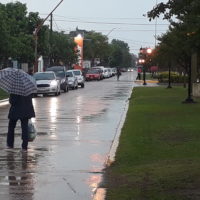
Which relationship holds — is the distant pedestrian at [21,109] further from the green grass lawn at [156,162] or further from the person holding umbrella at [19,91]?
the green grass lawn at [156,162]

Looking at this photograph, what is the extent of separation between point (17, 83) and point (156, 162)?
3414 millimetres

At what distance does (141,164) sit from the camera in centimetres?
1069

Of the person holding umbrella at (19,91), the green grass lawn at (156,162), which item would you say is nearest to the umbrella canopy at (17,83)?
the person holding umbrella at (19,91)

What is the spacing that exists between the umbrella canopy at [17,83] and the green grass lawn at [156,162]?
2260 mm

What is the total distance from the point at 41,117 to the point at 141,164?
10.9 m

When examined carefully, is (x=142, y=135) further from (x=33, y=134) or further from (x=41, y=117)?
(x=41, y=117)

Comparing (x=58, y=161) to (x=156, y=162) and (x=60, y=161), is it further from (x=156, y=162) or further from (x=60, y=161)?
(x=156, y=162)

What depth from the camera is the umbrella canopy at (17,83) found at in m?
12.3

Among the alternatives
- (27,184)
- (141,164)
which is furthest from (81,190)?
(141,164)

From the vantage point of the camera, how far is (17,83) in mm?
12297

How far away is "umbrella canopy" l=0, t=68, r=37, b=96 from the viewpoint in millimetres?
12289

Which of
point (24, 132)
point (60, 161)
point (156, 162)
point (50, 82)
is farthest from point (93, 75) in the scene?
point (156, 162)

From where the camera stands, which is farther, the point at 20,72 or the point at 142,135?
the point at 142,135

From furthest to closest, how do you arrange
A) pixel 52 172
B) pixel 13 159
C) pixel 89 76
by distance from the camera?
1. pixel 89 76
2. pixel 13 159
3. pixel 52 172
